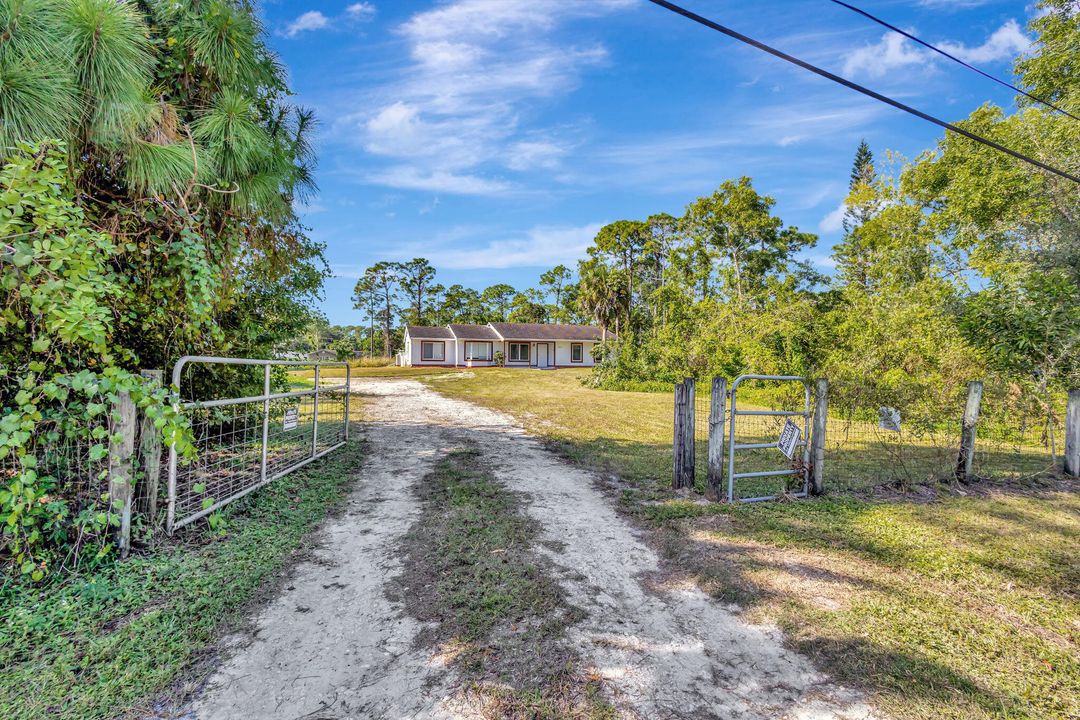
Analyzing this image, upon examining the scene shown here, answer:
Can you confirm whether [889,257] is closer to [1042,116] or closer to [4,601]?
[1042,116]

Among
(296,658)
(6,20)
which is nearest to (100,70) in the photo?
(6,20)

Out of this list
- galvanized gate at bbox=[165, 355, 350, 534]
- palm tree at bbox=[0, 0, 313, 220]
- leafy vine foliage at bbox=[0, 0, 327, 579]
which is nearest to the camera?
leafy vine foliage at bbox=[0, 0, 327, 579]

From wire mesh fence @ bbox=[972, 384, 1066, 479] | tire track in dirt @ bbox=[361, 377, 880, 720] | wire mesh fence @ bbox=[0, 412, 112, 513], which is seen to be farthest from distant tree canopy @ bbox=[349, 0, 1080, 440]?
wire mesh fence @ bbox=[0, 412, 112, 513]

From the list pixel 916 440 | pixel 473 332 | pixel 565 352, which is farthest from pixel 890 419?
pixel 565 352

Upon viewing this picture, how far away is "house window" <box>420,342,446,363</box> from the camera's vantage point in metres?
37.2

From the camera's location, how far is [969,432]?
17.5 ft

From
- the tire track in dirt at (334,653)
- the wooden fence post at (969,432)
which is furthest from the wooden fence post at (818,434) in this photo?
the tire track in dirt at (334,653)

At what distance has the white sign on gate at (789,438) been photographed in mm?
4633

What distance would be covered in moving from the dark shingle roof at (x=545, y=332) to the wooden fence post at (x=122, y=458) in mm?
32888

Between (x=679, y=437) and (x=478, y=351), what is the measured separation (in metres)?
32.7

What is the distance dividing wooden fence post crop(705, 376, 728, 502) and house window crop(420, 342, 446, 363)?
34.3 meters

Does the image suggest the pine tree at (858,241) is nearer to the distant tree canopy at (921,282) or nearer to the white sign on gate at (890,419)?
the distant tree canopy at (921,282)

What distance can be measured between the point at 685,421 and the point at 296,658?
3791 mm

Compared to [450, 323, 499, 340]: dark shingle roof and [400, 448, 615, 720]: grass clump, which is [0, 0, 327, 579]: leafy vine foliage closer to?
[400, 448, 615, 720]: grass clump
